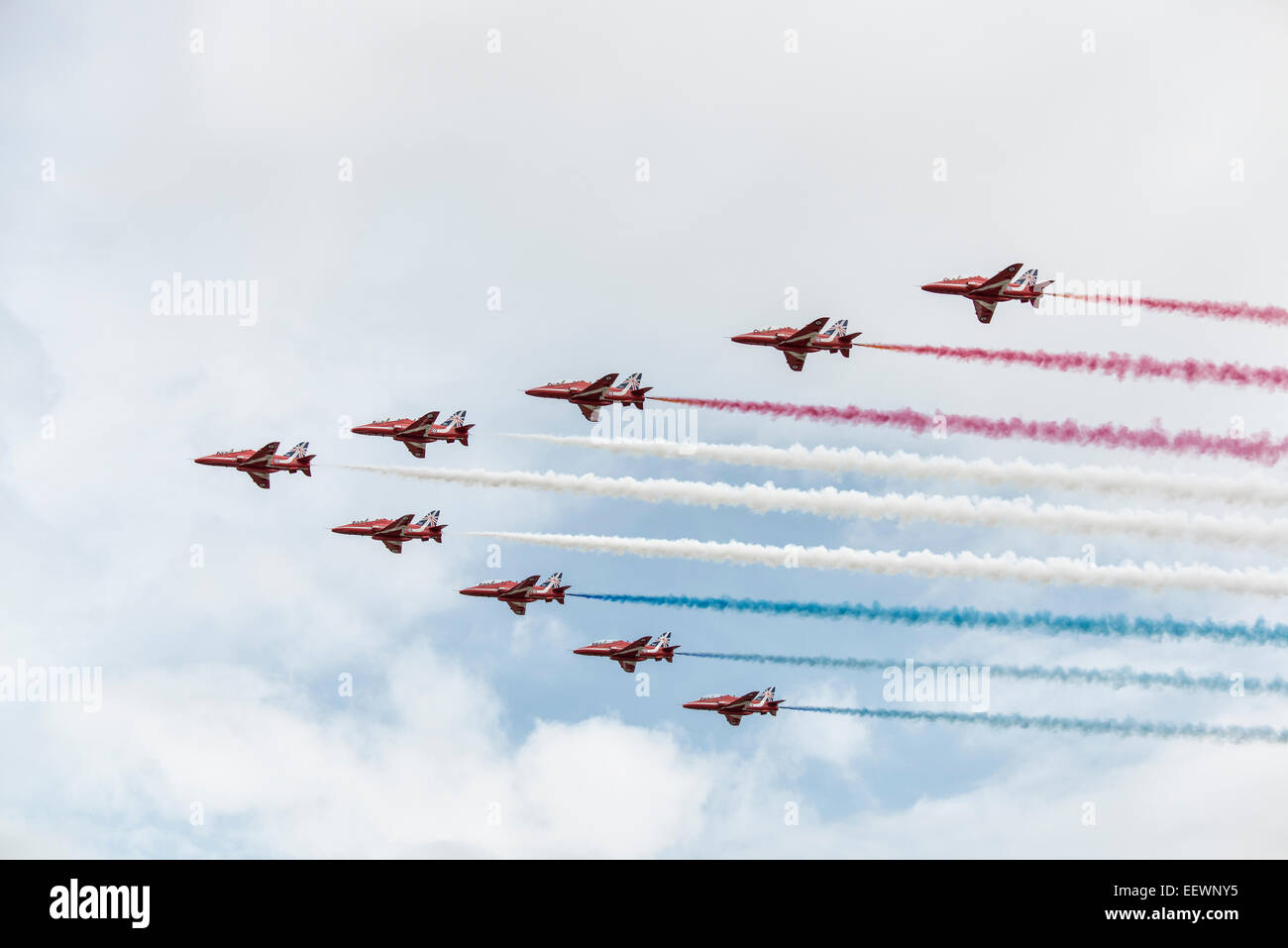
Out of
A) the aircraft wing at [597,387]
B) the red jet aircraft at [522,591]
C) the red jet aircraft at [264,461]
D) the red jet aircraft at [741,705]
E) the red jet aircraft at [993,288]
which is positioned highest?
the red jet aircraft at [993,288]

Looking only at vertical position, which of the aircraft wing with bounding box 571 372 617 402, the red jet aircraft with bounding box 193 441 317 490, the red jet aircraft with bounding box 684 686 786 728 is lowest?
the red jet aircraft with bounding box 684 686 786 728

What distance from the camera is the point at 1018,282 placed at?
383ft

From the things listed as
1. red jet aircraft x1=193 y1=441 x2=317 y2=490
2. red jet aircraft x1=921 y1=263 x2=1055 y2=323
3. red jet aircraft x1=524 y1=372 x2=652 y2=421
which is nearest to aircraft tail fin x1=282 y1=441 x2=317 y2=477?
red jet aircraft x1=193 y1=441 x2=317 y2=490

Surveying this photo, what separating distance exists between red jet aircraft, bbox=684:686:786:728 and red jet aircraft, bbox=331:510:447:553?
31.5m

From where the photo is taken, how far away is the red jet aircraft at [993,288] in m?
116

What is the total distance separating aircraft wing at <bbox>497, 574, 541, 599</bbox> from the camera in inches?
Result: 5330

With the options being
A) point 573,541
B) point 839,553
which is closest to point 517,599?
point 573,541

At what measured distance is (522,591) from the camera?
136 metres

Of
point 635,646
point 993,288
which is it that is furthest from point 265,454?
point 993,288

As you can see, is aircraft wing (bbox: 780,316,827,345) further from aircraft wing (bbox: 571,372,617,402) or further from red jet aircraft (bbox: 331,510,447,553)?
red jet aircraft (bbox: 331,510,447,553)

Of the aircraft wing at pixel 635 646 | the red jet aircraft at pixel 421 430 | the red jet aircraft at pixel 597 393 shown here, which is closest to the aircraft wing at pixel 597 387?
the red jet aircraft at pixel 597 393

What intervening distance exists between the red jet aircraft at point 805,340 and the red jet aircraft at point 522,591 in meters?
31.9

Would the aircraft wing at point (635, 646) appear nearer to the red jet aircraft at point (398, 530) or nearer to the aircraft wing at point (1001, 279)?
the red jet aircraft at point (398, 530)
